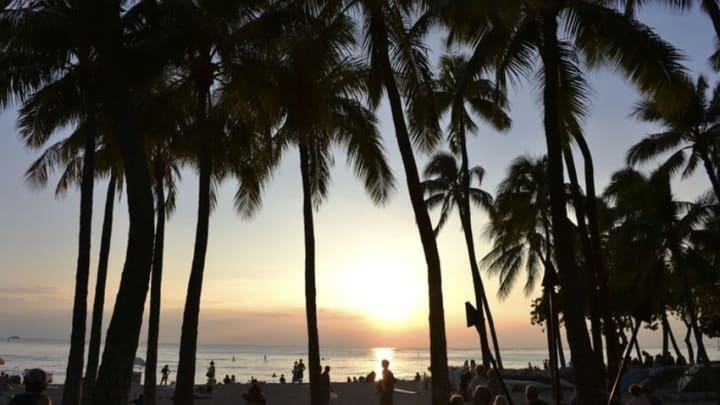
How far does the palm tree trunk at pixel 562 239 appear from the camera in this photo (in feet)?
39.0

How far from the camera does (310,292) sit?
18.2 metres

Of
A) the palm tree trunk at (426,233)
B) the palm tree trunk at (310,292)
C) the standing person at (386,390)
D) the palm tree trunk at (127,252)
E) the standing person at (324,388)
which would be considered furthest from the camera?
the standing person at (324,388)

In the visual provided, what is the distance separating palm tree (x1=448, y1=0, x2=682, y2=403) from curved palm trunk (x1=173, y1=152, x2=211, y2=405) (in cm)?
693

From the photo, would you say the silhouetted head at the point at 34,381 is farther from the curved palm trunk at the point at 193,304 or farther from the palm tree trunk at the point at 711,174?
the palm tree trunk at the point at 711,174

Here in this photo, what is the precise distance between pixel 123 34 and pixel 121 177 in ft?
28.9

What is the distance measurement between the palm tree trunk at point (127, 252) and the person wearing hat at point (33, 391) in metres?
4.81

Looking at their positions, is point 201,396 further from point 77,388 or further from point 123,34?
point 123,34

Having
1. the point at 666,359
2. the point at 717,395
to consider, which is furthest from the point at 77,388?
the point at 666,359

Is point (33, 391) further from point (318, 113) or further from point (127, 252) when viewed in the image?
point (318, 113)

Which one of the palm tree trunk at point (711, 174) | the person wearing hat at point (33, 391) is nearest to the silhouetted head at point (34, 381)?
the person wearing hat at point (33, 391)

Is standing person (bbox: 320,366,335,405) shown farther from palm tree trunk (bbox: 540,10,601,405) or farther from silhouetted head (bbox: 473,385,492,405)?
silhouetted head (bbox: 473,385,492,405)

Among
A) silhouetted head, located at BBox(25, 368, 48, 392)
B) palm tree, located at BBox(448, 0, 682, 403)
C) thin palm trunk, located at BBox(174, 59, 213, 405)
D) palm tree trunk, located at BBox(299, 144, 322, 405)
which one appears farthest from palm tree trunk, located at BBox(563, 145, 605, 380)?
silhouetted head, located at BBox(25, 368, 48, 392)

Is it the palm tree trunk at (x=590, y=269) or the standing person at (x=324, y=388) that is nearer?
the standing person at (x=324, y=388)

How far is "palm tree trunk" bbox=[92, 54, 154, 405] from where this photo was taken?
1076 centimetres
